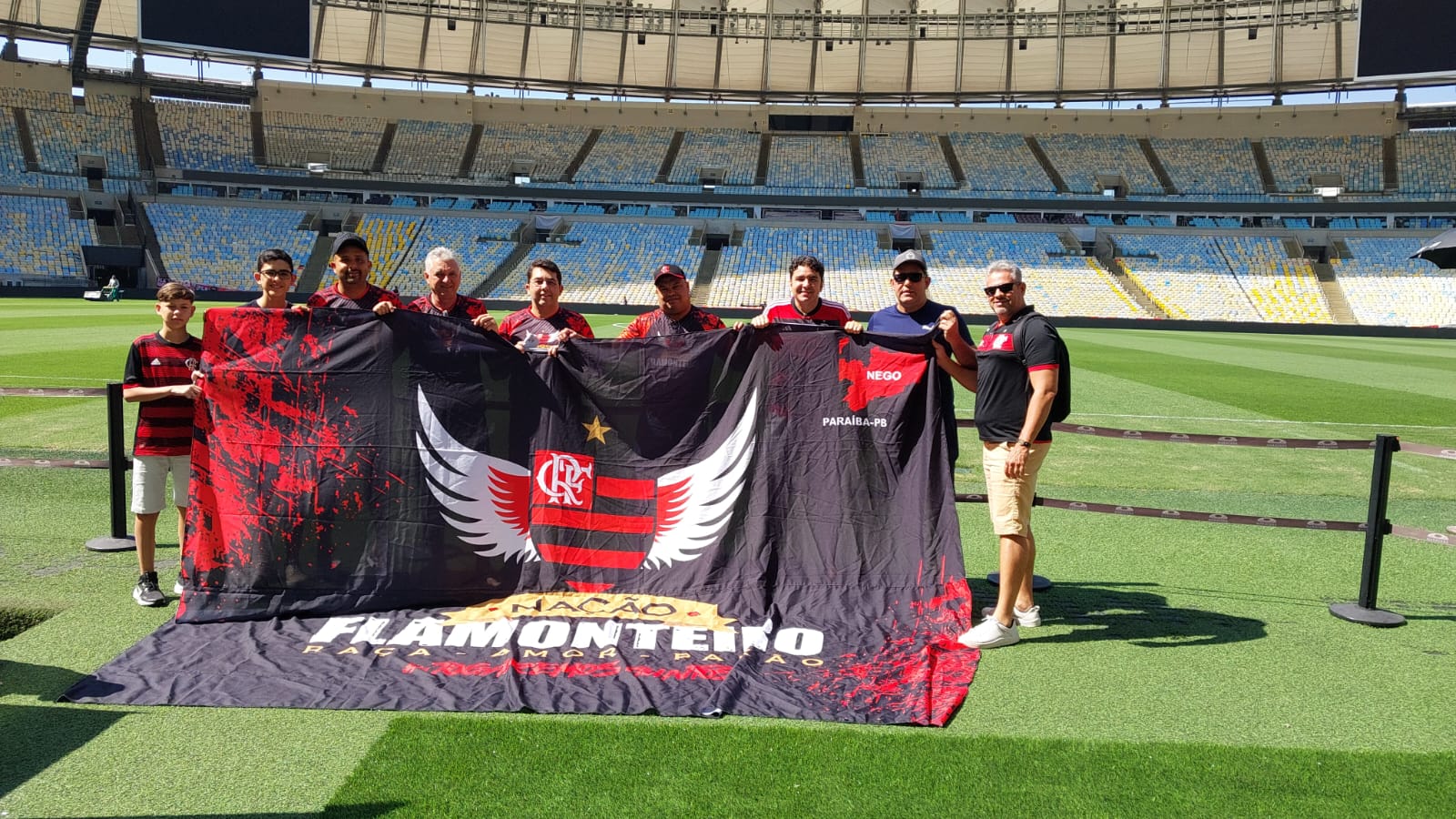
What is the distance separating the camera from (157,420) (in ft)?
16.9

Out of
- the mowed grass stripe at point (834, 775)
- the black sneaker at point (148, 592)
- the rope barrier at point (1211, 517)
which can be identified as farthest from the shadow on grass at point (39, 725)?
the rope barrier at point (1211, 517)

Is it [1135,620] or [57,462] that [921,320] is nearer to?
[1135,620]

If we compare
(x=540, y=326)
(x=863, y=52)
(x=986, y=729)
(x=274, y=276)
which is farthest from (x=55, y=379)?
(x=863, y=52)

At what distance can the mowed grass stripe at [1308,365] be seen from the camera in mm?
18922

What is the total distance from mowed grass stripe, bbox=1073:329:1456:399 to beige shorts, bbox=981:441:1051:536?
54.8ft

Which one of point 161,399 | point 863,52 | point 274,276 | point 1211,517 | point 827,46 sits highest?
point 827,46

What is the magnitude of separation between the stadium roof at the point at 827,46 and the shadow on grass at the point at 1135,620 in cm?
4909

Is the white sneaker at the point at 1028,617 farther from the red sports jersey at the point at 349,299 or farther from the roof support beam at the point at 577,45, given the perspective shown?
the roof support beam at the point at 577,45

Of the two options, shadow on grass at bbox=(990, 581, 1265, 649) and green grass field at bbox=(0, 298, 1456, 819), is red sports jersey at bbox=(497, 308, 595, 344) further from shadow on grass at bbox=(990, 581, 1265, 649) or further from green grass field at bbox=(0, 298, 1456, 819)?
shadow on grass at bbox=(990, 581, 1265, 649)

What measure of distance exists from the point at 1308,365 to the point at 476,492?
24.7m

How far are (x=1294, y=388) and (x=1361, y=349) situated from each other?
→ 1525 centimetres

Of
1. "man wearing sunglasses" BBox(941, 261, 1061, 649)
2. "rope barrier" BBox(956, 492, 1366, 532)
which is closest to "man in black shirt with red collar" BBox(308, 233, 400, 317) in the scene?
"man wearing sunglasses" BBox(941, 261, 1061, 649)

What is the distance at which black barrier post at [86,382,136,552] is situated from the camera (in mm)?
6016

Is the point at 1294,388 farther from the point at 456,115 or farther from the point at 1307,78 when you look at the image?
the point at 456,115
